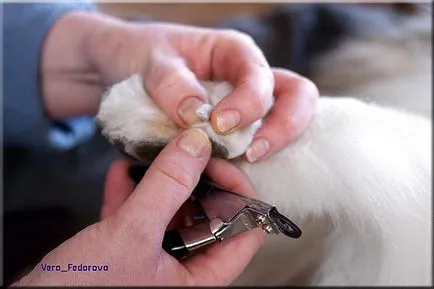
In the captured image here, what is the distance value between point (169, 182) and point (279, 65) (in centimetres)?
32

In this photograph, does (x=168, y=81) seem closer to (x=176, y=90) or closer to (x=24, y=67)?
(x=176, y=90)

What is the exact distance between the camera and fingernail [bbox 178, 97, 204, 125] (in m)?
0.33

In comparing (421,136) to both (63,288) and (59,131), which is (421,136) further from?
(59,131)

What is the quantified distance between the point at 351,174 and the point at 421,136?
62 mm

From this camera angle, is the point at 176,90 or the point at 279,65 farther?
the point at 279,65

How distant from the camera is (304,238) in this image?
330 millimetres

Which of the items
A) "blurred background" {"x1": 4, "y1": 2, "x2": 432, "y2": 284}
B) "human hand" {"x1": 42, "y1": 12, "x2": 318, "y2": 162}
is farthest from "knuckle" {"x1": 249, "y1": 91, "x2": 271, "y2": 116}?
"blurred background" {"x1": 4, "y1": 2, "x2": 432, "y2": 284}

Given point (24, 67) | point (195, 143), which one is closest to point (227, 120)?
point (195, 143)

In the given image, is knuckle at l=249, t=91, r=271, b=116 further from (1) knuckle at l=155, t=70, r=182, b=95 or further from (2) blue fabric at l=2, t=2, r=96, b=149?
(2) blue fabric at l=2, t=2, r=96, b=149

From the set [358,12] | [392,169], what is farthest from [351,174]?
[358,12]

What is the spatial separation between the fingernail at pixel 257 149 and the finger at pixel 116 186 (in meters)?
0.08

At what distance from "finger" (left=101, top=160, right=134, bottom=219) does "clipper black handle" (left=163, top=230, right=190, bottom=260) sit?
0.07 metres

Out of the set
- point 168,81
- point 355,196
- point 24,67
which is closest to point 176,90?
point 168,81

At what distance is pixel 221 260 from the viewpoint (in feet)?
1.08
